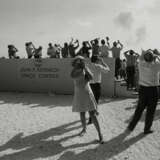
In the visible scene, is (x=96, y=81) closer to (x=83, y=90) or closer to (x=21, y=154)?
(x=83, y=90)

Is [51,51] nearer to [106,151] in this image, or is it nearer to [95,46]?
[95,46]

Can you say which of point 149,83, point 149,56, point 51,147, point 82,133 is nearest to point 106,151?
point 51,147

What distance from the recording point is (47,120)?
10.4 metres

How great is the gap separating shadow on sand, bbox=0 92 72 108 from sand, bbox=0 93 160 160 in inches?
15.8

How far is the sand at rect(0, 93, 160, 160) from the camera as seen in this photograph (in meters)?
7.00

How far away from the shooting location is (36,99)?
14688 millimetres

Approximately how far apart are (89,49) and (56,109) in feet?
12.2

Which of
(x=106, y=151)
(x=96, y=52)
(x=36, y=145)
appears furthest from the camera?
(x=96, y=52)

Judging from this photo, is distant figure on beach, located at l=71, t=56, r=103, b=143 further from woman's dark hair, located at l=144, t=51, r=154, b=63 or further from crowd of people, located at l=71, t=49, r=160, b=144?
woman's dark hair, located at l=144, t=51, r=154, b=63

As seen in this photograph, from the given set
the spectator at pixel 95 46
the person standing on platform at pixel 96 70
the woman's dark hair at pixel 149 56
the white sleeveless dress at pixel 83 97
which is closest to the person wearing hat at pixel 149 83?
the woman's dark hair at pixel 149 56

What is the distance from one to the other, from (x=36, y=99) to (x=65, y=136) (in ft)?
21.2

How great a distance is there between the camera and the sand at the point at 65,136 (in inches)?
275

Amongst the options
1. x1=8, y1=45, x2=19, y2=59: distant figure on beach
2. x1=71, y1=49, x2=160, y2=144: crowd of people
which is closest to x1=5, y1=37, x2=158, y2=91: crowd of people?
x1=8, y1=45, x2=19, y2=59: distant figure on beach

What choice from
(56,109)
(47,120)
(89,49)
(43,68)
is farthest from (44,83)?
(47,120)
